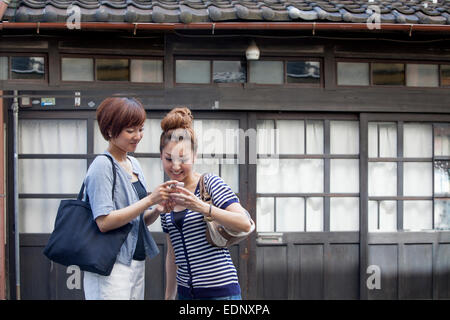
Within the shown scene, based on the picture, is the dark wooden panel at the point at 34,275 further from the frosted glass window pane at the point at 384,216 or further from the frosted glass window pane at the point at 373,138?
the frosted glass window pane at the point at 373,138

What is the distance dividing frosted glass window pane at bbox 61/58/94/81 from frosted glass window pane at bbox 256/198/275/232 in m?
2.64

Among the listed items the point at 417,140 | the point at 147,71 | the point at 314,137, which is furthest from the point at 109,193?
the point at 417,140

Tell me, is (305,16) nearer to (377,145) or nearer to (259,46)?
(259,46)

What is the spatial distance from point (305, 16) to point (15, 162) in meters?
3.88

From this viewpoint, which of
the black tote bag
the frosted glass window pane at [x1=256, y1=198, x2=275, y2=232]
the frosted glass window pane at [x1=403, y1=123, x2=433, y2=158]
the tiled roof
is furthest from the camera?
the frosted glass window pane at [x1=403, y1=123, x2=433, y2=158]

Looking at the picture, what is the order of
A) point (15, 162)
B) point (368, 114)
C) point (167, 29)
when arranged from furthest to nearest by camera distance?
1. point (368, 114)
2. point (15, 162)
3. point (167, 29)

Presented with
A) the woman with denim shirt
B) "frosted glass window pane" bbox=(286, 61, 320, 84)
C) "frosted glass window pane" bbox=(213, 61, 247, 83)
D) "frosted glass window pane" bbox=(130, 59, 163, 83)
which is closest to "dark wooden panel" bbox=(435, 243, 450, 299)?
"frosted glass window pane" bbox=(286, 61, 320, 84)

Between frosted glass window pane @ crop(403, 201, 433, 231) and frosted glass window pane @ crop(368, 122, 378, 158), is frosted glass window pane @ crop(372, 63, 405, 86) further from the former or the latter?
frosted glass window pane @ crop(403, 201, 433, 231)

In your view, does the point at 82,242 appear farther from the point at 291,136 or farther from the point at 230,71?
the point at 291,136

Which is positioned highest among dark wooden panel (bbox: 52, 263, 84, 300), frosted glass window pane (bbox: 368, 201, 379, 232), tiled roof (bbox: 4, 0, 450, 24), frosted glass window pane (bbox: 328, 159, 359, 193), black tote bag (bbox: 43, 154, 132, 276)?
tiled roof (bbox: 4, 0, 450, 24)

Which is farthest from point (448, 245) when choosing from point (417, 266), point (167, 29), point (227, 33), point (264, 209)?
point (167, 29)

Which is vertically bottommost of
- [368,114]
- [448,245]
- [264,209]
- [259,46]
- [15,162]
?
[448,245]

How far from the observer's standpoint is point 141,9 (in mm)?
6016

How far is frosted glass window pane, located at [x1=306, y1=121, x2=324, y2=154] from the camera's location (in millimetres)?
6828
